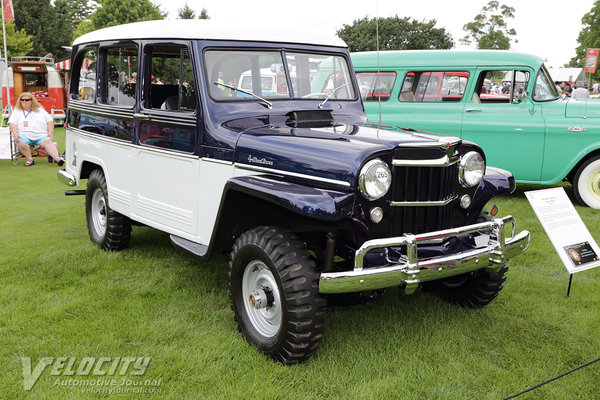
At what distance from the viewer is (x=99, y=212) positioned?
214 inches

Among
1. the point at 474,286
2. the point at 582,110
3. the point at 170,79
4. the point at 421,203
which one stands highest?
the point at 170,79

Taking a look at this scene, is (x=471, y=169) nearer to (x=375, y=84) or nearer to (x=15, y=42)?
(x=375, y=84)

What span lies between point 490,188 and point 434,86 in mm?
4817

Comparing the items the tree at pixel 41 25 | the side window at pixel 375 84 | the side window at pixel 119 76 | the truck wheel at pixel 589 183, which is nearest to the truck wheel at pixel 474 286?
the side window at pixel 119 76

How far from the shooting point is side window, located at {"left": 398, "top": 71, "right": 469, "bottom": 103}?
788cm

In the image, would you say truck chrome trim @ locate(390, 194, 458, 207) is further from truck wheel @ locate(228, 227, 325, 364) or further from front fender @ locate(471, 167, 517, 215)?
truck wheel @ locate(228, 227, 325, 364)

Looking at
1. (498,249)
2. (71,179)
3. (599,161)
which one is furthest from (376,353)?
(599,161)

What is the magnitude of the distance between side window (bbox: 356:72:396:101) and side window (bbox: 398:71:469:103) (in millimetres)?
222

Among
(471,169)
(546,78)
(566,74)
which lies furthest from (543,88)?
(566,74)

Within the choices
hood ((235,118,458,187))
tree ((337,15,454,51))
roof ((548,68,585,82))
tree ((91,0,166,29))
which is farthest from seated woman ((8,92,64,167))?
tree ((337,15,454,51))

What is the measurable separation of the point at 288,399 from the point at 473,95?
247 inches

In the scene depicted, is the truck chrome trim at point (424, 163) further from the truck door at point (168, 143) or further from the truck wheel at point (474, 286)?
the truck door at point (168, 143)

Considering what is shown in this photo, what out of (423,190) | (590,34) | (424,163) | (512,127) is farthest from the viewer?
(590,34)

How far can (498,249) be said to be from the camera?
3.16 meters
